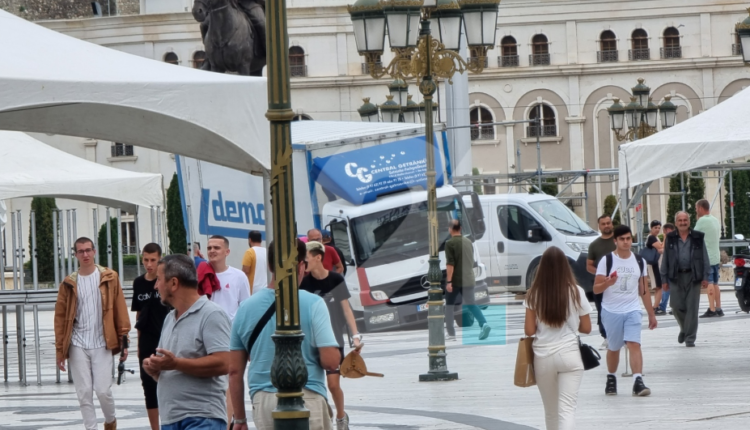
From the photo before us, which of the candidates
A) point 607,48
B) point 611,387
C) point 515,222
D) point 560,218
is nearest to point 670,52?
point 607,48

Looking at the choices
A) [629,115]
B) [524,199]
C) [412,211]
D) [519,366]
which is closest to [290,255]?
[519,366]

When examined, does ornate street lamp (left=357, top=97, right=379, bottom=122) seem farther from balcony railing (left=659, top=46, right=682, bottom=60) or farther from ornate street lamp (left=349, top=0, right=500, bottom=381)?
balcony railing (left=659, top=46, right=682, bottom=60)

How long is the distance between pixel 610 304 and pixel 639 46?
55862 mm

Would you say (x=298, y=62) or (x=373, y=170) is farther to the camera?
(x=298, y=62)

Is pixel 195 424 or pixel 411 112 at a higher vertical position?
pixel 411 112

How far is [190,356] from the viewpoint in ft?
20.7

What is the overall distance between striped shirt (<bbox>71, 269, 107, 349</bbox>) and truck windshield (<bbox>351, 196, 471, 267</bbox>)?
1170cm

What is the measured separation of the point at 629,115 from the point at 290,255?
30.0 meters

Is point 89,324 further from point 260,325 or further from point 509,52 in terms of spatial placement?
point 509,52

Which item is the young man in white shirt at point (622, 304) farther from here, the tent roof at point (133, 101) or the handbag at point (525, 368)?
the tent roof at point (133, 101)

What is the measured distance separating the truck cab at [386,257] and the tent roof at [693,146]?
797 cm

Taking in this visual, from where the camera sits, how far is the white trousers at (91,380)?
9.75 m

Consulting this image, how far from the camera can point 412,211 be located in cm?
2248

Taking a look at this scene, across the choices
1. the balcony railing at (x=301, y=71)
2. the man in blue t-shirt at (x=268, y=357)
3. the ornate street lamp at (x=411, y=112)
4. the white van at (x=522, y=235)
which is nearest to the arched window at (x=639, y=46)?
the balcony railing at (x=301, y=71)
